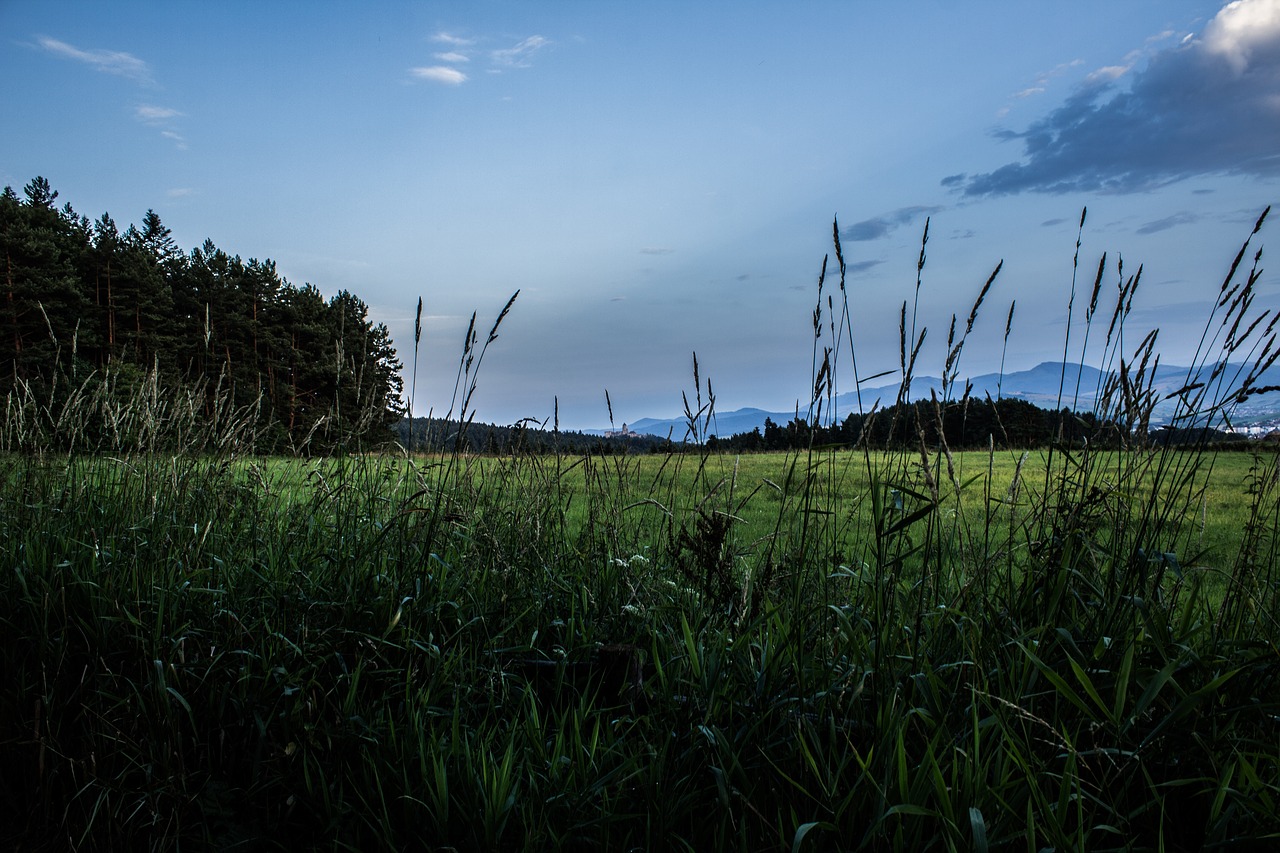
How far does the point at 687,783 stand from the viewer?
6.56 ft

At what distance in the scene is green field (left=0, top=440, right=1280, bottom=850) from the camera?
1.80m

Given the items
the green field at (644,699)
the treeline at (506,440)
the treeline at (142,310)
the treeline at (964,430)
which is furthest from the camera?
the treeline at (142,310)

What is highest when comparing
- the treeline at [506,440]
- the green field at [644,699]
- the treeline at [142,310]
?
the treeline at [142,310]

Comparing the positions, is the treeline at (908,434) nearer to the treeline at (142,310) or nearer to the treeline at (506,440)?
the treeline at (506,440)

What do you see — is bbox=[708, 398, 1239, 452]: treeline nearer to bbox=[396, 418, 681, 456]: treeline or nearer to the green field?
the green field

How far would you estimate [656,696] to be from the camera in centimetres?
234

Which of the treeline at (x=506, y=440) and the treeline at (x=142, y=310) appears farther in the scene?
the treeline at (x=142, y=310)

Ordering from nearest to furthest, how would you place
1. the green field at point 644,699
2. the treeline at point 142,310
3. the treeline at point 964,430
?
the green field at point 644,699 → the treeline at point 964,430 → the treeline at point 142,310

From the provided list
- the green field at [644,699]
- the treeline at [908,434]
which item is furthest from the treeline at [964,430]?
the green field at [644,699]

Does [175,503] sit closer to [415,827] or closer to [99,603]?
[99,603]

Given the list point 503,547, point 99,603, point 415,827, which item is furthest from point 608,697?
point 99,603

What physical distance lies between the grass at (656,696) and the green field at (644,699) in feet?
0.05

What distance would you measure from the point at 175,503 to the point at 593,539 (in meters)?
2.60

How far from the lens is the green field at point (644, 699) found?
5.92 feet
